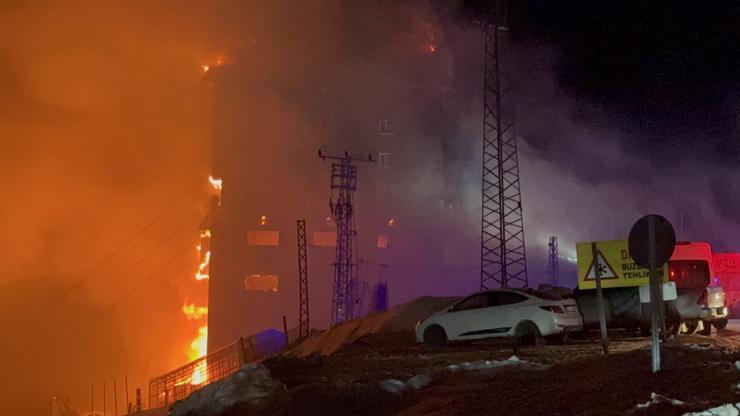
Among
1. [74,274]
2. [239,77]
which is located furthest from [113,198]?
[239,77]

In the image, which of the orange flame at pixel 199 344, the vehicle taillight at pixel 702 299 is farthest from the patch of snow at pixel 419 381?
the orange flame at pixel 199 344

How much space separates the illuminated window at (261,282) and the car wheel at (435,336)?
26.6 metres

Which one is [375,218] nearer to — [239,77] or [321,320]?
[321,320]

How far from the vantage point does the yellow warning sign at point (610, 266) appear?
32.5 ft

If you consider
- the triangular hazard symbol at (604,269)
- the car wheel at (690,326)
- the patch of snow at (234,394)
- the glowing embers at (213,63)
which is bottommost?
the patch of snow at (234,394)

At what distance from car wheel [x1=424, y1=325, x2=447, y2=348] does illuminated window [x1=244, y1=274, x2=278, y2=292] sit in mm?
26564

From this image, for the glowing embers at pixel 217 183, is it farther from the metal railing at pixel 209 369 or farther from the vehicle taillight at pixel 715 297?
the vehicle taillight at pixel 715 297

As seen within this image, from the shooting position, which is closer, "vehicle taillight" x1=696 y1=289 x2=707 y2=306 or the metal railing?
"vehicle taillight" x1=696 y1=289 x2=707 y2=306

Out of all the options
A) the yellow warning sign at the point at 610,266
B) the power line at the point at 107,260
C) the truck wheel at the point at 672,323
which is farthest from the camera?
the power line at the point at 107,260

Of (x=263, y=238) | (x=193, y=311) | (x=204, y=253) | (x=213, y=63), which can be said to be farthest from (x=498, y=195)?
(x=193, y=311)

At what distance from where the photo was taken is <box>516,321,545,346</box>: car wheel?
13.4m

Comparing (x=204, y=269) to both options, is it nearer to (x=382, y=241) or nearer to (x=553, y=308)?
(x=382, y=241)

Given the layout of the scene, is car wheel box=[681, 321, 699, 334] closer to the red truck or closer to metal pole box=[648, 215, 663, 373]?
the red truck

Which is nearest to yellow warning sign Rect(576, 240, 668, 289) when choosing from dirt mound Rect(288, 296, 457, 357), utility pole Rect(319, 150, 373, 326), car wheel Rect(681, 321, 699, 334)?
car wheel Rect(681, 321, 699, 334)
